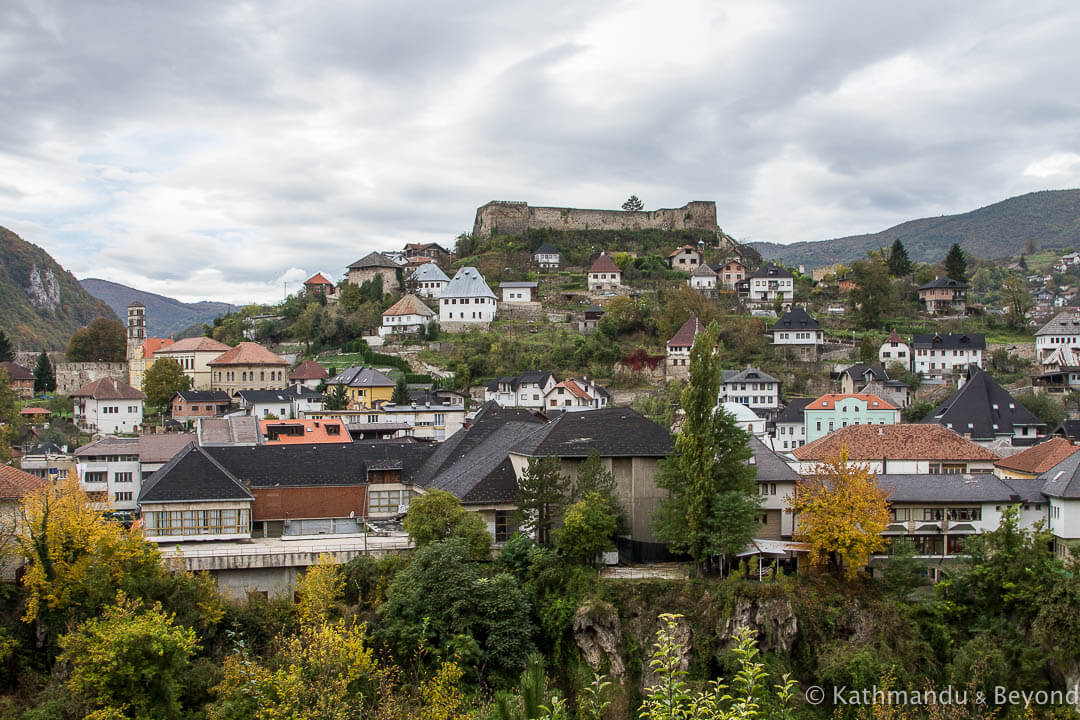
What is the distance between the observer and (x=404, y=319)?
80.9 m

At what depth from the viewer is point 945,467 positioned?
3678 centimetres

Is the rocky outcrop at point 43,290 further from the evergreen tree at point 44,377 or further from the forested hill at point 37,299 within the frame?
the evergreen tree at point 44,377

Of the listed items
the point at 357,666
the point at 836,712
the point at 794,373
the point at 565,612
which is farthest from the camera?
the point at 794,373

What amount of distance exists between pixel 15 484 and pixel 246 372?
45.2 metres

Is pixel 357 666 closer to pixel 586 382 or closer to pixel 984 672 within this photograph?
pixel 984 672

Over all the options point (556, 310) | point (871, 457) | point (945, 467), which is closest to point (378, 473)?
point (871, 457)

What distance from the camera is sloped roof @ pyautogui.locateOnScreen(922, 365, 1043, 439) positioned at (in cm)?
4959

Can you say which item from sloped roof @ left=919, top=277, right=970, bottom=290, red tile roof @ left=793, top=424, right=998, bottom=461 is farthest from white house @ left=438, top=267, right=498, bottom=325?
red tile roof @ left=793, top=424, right=998, bottom=461

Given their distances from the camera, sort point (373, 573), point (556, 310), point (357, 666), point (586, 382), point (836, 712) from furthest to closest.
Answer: point (556, 310), point (586, 382), point (373, 573), point (836, 712), point (357, 666)

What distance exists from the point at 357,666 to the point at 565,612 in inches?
266

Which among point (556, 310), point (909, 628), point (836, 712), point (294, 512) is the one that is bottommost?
point (836, 712)

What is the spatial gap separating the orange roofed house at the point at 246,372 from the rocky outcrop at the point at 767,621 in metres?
54.0

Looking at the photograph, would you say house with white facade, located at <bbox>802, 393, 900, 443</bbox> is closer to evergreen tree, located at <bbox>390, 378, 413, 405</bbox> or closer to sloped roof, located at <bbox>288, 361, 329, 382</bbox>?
evergreen tree, located at <bbox>390, 378, 413, 405</bbox>

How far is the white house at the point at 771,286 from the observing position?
85.9 metres
